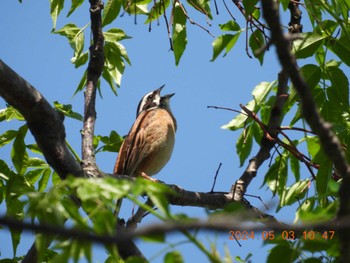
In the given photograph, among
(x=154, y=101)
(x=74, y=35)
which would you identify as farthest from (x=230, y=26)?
(x=154, y=101)

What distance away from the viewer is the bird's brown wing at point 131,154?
7.36 metres

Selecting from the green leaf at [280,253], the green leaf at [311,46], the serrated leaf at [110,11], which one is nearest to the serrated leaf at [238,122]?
the green leaf at [311,46]

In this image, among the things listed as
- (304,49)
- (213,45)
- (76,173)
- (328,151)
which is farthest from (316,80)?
(328,151)

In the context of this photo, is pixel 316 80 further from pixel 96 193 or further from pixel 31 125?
pixel 96 193

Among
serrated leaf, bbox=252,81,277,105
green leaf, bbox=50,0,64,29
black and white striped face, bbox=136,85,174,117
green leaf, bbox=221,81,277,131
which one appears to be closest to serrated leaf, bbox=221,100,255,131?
green leaf, bbox=221,81,277,131

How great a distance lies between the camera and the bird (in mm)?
7391

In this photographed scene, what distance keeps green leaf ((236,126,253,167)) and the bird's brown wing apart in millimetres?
2174

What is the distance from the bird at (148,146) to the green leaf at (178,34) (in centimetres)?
259

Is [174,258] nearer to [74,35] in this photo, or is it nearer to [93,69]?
[93,69]

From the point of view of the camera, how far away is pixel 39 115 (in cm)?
340

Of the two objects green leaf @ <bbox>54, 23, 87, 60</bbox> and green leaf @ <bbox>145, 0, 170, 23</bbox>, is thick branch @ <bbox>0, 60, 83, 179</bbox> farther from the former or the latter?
green leaf @ <bbox>145, 0, 170, 23</bbox>

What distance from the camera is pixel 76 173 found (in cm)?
378

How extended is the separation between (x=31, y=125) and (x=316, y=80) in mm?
1979

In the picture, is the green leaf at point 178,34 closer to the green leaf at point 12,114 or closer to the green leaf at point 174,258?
the green leaf at point 12,114
